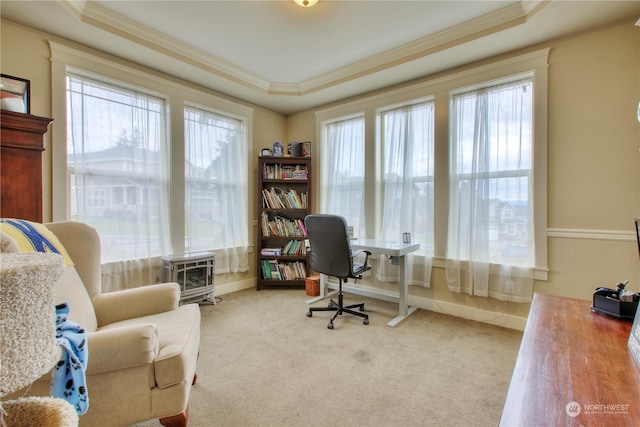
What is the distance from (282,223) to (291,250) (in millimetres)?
397

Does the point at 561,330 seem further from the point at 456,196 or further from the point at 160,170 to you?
the point at 160,170

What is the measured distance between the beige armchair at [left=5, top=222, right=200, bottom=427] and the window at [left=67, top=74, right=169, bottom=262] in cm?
114

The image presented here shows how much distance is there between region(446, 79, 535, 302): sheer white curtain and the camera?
254cm

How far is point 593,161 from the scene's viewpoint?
7.33 feet

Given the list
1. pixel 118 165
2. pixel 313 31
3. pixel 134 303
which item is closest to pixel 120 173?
pixel 118 165

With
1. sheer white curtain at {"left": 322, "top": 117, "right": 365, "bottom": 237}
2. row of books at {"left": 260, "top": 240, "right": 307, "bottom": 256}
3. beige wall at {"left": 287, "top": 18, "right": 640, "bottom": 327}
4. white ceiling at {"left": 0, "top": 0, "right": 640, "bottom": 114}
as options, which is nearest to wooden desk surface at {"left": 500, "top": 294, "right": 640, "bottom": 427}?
beige wall at {"left": 287, "top": 18, "right": 640, "bottom": 327}

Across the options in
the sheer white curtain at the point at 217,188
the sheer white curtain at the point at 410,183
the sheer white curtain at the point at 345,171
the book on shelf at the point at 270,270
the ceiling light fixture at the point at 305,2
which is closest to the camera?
the ceiling light fixture at the point at 305,2

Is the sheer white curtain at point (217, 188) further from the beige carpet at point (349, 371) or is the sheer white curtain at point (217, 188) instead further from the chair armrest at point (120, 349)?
the chair armrest at point (120, 349)

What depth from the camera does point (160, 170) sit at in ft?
9.97

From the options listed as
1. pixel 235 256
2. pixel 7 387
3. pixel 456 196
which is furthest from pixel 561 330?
pixel 235 256

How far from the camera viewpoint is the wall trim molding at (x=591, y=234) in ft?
6.95

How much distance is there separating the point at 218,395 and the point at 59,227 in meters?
1.35

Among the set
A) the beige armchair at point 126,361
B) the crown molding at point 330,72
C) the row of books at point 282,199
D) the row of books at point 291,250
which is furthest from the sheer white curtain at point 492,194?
the beige armchair at point 126,361

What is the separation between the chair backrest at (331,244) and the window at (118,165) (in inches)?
65.5
